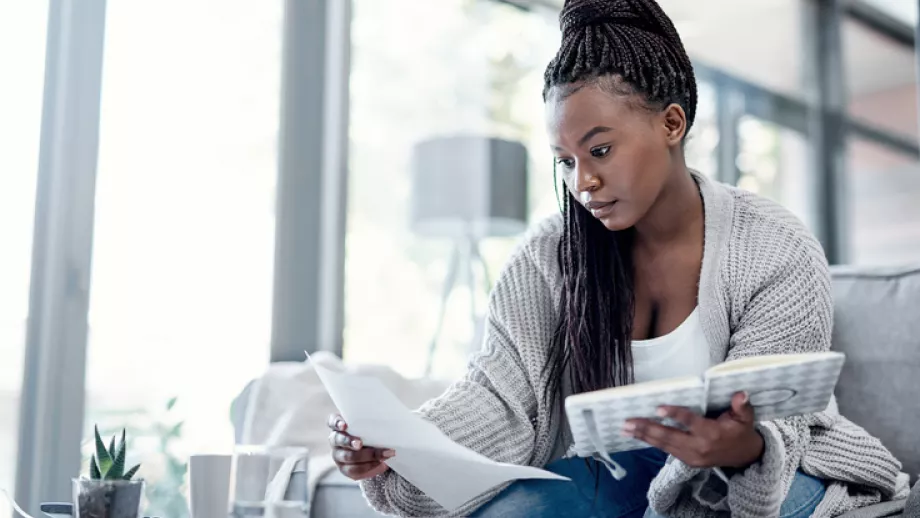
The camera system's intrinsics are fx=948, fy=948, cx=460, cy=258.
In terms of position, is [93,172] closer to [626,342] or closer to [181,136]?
[181,136]

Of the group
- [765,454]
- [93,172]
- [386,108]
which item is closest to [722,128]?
[386,108]

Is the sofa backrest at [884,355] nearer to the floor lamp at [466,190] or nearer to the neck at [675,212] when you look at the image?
the neck at [675,212]

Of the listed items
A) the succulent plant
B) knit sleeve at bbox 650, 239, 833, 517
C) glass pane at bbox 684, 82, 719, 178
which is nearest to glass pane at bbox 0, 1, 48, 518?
the succulent plant

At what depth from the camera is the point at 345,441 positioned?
1.15 m

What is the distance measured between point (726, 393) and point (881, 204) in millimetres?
4630

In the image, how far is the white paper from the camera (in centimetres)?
96

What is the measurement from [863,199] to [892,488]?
4.20 m

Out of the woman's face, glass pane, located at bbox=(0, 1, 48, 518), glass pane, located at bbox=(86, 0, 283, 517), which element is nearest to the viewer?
the woman's face

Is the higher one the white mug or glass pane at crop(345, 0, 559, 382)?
glass pane at crop(345, 0, 559, 382)

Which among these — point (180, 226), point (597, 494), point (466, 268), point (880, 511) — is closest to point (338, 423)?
point (597, 494)

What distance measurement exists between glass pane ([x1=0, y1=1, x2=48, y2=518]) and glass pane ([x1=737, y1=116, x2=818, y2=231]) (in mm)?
3178

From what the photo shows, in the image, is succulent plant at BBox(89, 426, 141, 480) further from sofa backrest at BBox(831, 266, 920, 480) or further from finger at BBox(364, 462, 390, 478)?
sofa backrest at BBox(831, 266, 920, 480)

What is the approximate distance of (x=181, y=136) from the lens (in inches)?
111

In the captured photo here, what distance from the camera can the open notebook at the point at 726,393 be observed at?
0.89 m
